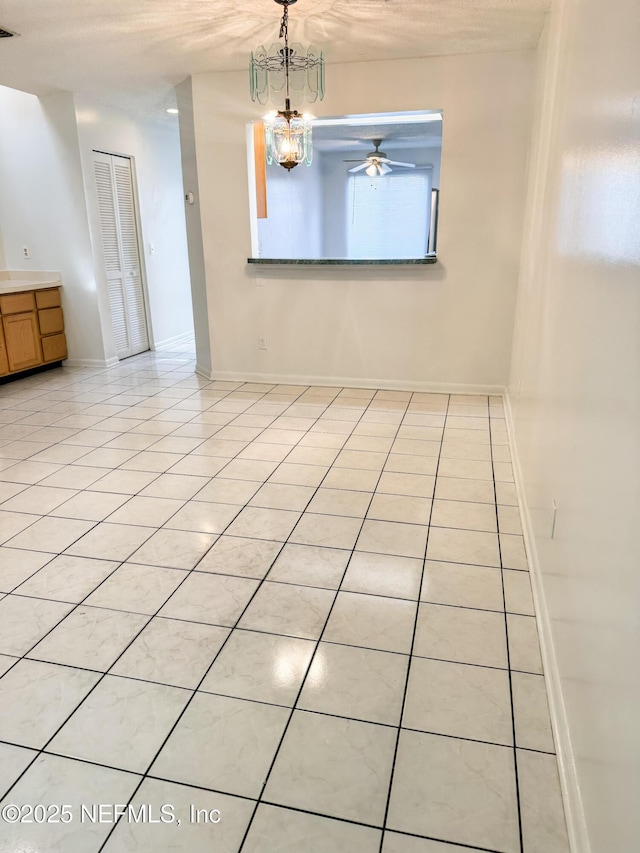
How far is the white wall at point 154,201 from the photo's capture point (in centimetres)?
546

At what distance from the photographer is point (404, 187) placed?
8.12 meters

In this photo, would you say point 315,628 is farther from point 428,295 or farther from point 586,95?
point 428,295

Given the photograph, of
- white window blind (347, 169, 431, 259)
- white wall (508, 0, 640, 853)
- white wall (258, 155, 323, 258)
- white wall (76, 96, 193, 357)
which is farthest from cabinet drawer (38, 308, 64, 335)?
white wall (508, 0, 640, 853)

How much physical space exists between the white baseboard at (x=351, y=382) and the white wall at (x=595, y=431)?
2.24 m

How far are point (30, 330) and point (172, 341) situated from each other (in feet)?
6.39

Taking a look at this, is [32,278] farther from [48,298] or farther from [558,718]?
[558,718]

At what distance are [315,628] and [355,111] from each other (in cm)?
374

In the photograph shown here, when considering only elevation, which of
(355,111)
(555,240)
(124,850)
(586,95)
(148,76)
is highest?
(148,76)

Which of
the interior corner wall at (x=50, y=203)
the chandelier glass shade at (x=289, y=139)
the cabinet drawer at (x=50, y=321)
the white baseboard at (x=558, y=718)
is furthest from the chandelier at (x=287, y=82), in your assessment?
the cabinet drawer at (x=50, y=321)

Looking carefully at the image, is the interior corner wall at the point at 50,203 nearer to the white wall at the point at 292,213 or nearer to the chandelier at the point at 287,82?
the white wall at the point at 292,213

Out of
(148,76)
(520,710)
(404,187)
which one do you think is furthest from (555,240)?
(404,187)

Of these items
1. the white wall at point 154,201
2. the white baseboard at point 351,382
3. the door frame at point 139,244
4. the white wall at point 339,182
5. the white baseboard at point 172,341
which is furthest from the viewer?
the white wall at point 339,182

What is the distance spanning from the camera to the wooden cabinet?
514cm

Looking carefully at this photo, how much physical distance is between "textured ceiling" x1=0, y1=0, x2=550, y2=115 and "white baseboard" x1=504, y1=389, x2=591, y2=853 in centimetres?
276
